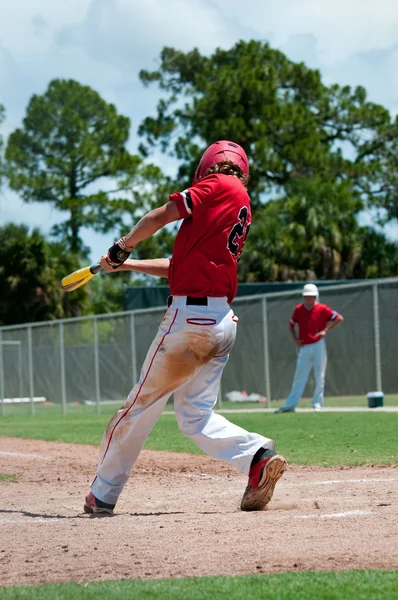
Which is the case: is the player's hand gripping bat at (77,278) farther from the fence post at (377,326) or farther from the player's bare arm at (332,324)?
the fence post at (377,326)

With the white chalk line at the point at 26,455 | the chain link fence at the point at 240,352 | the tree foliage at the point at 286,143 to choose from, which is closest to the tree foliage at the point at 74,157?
the tree foliage at the point at 286,143

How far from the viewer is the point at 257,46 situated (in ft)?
170

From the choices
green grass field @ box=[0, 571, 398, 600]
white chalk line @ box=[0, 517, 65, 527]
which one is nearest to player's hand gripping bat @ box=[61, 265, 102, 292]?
white chalk line @ box=[0, 517, 65, 527]

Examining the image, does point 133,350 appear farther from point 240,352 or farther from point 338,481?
point 338,481

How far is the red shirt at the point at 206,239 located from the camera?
6.37 metres

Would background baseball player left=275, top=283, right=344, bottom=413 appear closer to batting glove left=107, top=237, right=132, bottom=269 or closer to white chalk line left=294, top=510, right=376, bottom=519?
batting glove left=107, top=237, right=132, bottom=269

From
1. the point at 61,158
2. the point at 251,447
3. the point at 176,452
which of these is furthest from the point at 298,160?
the point at 251,447

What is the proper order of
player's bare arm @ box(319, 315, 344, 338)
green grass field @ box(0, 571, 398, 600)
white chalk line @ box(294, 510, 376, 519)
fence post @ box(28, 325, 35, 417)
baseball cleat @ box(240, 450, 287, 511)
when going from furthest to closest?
fence post @ box(28, 325, 35, 417)
player's bare arm @ box(319, 315, 344, 338)
baseball cleat @ box(240, 450, 287, 511)
white chalk line @ box(294, 510, 376, 519)
green grass field @ box(0, 571, 398, 600)

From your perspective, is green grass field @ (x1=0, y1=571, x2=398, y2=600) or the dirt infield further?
the dirt infield

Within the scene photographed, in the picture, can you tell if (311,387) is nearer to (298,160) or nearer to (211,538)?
(211,538)

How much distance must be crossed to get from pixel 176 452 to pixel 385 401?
890 centimetres

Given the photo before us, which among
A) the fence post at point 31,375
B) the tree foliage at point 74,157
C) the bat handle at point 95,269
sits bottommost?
the fence post at point 31,375

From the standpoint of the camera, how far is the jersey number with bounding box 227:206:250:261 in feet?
21.4

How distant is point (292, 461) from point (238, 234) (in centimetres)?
355
